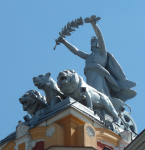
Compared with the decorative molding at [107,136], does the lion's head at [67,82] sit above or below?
above

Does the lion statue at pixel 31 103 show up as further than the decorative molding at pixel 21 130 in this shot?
Yes

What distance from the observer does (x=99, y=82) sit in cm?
2448

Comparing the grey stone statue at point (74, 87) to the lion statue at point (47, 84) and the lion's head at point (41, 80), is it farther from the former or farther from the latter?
the lion's head at point (41, 80)

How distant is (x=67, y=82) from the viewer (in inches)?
852

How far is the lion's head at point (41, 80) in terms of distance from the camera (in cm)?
2247

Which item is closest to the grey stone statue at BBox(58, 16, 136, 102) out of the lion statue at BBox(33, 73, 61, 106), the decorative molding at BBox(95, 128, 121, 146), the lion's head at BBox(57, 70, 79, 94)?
the lion statue at BBox(33, 73, 61, 106)

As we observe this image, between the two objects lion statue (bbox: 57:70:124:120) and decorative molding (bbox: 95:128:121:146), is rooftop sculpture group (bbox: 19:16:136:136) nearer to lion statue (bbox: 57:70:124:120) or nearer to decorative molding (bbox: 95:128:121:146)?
lion statue (bbox: 57:70:124:120)

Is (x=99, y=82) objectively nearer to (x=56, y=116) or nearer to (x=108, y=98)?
(x=108, y=98)

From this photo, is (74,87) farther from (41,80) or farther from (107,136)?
(107,136)

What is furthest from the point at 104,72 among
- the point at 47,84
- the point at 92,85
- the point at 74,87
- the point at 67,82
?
the point at 67,82

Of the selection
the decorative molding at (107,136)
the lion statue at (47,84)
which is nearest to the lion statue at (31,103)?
the lion statue at (47,84)

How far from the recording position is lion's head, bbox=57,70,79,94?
21628mm

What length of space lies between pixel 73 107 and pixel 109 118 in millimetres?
2192

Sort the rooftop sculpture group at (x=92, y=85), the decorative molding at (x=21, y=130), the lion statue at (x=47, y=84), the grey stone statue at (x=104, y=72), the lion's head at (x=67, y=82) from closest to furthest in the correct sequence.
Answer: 1. the decorative molding at (x=21, y=130)
2. the lion's head at (x=67, y=82)
3. the rooftop sculpture group at (x=92, y=85)
4. the lion statue at (x=47, y=84)
5. the grey stone statue at (x=104, y=72)
